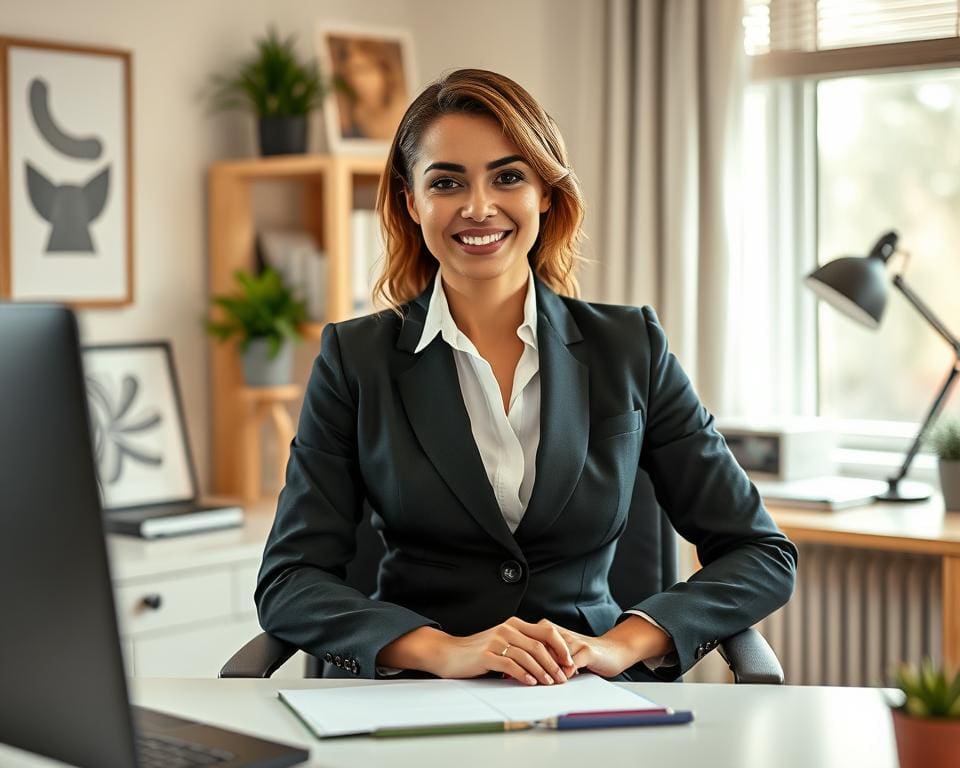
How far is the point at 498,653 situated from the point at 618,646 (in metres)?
0.20

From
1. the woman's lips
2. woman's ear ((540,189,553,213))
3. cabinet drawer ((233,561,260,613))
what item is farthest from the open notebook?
cabinet drawer ((233,561,260,613))

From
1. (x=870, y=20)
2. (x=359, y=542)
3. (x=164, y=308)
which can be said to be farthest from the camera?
(x=164, y=308)

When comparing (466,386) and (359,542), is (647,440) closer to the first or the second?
(466,386)

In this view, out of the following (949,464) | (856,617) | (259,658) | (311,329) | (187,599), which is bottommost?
(856,617)

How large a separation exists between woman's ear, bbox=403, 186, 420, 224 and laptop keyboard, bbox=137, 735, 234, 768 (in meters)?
0.95

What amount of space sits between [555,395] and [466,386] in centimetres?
13

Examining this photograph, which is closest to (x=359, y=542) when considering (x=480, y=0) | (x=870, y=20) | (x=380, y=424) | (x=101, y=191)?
(x=380, y=424)

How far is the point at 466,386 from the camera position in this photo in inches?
73.4

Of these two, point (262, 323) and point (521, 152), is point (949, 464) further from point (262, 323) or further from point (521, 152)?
point (262, 323)

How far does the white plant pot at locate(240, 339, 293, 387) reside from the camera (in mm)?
3342

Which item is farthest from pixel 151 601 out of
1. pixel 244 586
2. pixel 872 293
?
pixel 872 293

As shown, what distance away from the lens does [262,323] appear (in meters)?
3.29

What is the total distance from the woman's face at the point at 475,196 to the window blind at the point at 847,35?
1588 millimetres

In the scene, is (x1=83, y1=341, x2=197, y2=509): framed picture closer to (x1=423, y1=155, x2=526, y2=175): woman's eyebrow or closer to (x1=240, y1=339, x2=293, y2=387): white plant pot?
(x1=240, y1=339, x2=293, y2=387): white plant pot
